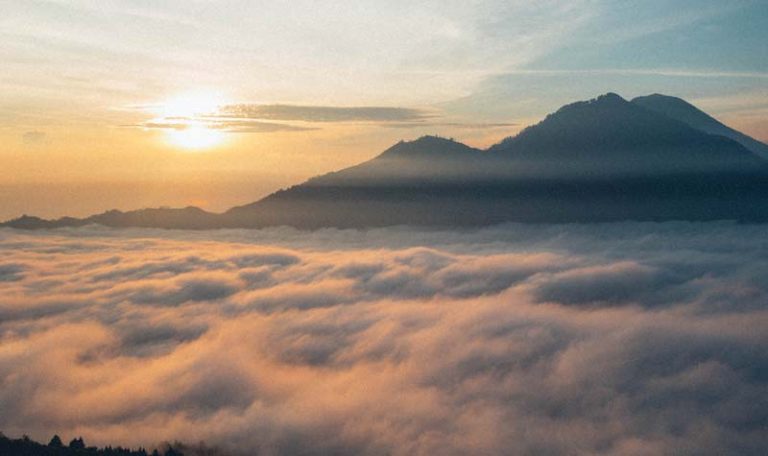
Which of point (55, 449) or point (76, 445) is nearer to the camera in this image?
point (55, 449)

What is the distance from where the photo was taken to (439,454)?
194 meters

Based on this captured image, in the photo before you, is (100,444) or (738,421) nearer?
(100,444)

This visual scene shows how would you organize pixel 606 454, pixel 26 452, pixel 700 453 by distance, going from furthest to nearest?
pixel 606 454 → pixel 700 453 → pixel 26 452

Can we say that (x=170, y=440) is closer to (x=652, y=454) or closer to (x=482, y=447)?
(x=482, y=447)

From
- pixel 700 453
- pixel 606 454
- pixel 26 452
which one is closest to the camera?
pixel 26 452

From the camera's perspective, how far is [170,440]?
625ft

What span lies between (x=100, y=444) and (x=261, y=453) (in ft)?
184

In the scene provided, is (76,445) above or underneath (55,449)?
above

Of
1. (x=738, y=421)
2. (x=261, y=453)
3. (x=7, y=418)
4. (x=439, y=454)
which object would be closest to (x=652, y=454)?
(x=738, y=421)

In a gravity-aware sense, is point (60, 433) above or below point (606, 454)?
above

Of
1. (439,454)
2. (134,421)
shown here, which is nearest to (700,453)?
(439,454)

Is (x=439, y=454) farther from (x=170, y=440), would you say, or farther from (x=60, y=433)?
(x=60, y=433)

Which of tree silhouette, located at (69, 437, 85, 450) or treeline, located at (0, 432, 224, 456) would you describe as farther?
tree silhouette, located at (69, 437, 85, 450)

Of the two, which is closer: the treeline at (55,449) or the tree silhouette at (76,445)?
the treeline at (55,449)
